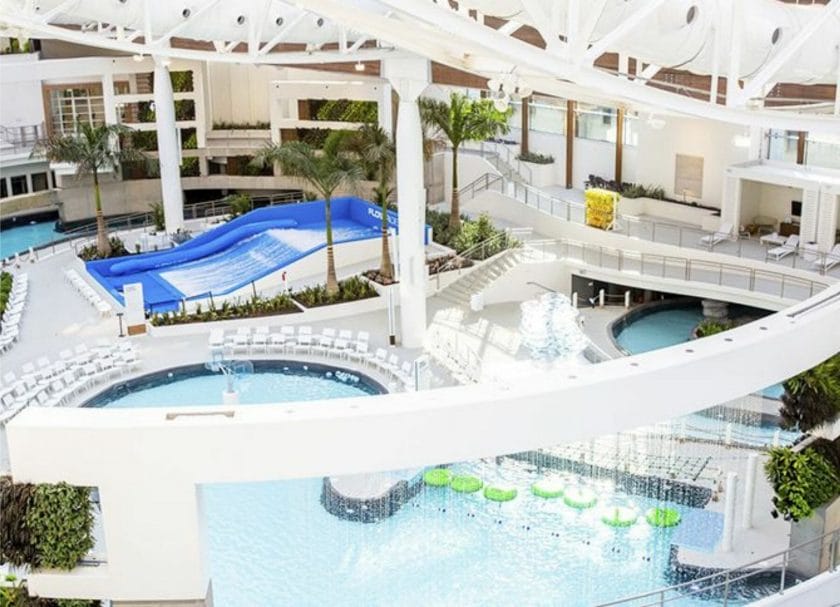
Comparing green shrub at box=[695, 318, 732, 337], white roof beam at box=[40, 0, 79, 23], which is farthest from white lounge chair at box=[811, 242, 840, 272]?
white roof beam at box=[40, 0, 79, 23]

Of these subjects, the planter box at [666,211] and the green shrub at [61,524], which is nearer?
the green shrub at [61,524]

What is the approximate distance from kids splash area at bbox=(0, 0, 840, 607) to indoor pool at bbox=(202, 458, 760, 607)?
55 mm

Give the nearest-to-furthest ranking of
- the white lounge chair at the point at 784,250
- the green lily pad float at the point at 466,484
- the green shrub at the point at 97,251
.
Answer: the green lily pad float at the point at 466,484, the white lounge chair at the point at 784,250, the green shrub at the point at 97,251

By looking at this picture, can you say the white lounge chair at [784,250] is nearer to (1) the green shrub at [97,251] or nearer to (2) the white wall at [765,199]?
(2) the white wall at [765,199]

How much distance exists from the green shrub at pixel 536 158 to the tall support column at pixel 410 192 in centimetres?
1172

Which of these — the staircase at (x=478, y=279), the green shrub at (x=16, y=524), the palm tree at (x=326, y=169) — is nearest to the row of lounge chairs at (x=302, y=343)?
the palm tree at (x=326, y=169)

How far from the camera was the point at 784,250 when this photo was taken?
27.6 m

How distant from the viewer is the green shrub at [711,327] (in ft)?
84.2

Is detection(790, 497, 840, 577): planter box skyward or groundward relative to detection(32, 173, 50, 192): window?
groundward

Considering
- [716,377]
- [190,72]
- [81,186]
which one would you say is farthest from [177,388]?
[190,72]

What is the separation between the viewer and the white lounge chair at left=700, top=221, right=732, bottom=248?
28797mm

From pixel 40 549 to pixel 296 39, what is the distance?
1798cm

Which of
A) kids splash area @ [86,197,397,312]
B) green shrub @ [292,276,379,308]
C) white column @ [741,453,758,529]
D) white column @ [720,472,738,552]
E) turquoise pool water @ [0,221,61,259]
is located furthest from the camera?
turquoise pool water @ [0,221,61,259]

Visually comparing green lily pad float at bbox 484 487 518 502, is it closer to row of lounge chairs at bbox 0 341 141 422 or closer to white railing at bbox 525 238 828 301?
row of lounge chairs at bbox 0 341 141 422
